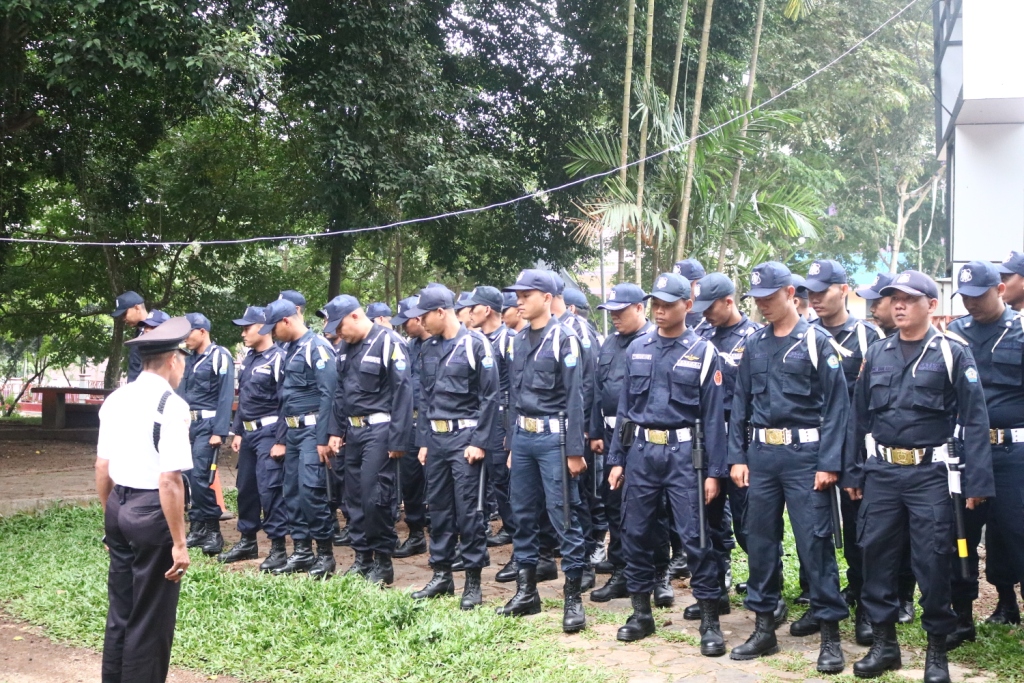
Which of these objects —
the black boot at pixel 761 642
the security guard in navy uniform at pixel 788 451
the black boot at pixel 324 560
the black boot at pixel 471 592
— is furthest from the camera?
the black boot at pixel 324 560

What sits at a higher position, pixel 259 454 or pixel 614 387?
pixel 614 387

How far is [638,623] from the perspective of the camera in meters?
6.14

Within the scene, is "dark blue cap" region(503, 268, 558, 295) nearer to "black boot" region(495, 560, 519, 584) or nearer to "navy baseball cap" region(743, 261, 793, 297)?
"navy baseball cap" region(743, 261, 793, 297)

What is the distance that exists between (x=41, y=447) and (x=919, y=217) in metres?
30.2

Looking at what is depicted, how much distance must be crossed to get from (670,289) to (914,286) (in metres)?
1.48

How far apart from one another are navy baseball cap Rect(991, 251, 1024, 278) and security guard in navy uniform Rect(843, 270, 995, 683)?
1051 millimetres

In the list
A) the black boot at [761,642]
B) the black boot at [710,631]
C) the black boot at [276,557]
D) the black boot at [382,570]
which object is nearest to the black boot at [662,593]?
the black boot at [710,631]

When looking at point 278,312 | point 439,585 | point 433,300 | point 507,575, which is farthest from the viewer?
point 278,312

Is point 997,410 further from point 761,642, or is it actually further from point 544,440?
point 544,440

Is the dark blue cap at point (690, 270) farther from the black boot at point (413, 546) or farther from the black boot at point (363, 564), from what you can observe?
the black boot at point (413, 546)

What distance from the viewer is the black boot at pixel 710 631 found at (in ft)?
18.9

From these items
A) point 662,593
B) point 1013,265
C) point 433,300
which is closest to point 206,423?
point 433,300

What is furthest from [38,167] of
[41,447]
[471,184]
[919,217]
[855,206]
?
[919,217]

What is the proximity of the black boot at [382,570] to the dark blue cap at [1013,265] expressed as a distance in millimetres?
4921
